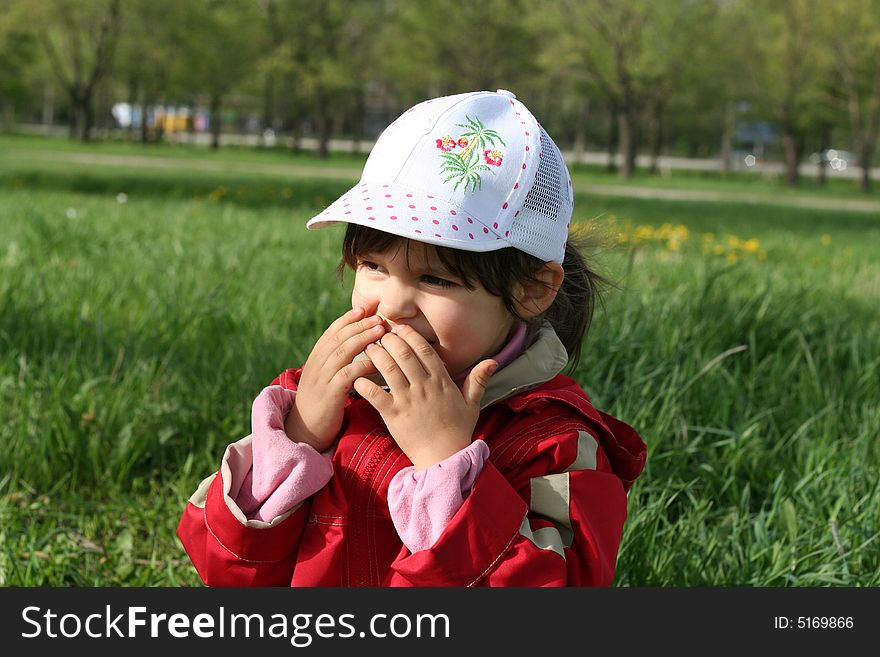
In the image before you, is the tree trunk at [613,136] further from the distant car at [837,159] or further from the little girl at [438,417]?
the little girl at [438,417]

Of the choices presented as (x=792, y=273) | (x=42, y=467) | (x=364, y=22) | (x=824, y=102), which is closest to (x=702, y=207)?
(x=792, y=273)

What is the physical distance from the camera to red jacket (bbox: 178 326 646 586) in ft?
4.53

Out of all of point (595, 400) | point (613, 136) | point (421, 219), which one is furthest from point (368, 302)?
point (613, 136)

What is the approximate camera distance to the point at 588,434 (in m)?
1.51

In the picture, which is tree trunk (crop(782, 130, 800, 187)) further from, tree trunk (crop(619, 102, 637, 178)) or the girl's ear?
the girl's ear

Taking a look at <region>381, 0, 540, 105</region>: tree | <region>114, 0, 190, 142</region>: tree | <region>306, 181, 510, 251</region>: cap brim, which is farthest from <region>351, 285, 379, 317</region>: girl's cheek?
<region>114, 0, 190, 142</region>: tree

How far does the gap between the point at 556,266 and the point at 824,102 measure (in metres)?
34.4

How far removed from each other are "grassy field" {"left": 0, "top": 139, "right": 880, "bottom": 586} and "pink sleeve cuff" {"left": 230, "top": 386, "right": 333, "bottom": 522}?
0.77m

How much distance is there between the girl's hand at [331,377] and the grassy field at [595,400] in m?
0.67

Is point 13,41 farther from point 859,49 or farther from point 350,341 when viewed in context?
point 350,341

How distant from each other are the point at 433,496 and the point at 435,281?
12.7 inches

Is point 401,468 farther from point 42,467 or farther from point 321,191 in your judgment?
point 321,191

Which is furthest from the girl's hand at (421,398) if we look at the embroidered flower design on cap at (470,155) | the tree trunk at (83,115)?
the tree trunk at (83,115)

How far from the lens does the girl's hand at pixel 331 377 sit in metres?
1.47
